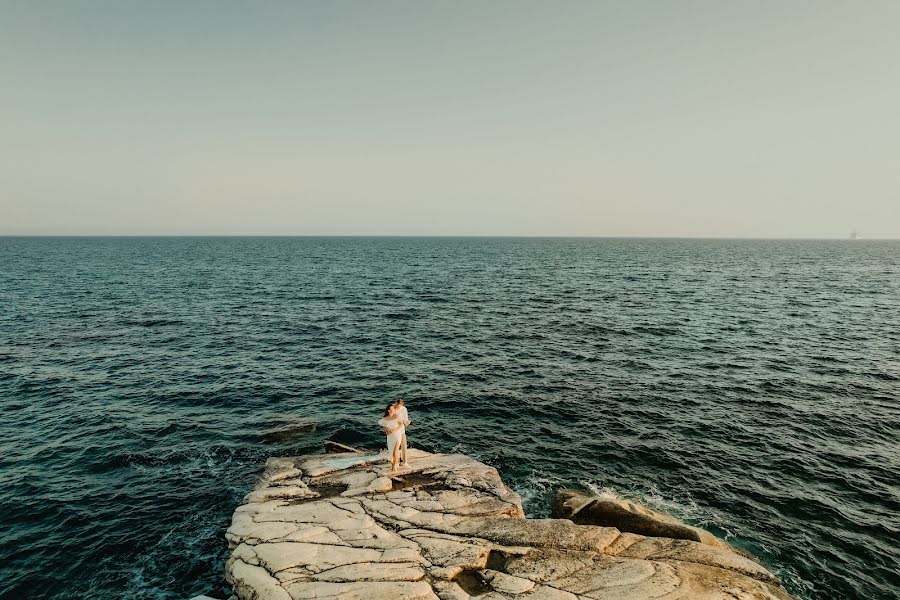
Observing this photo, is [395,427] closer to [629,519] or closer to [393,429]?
[393,429]

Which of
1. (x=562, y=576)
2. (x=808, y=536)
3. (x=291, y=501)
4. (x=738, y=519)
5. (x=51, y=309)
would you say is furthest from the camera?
(x=51, y=309)

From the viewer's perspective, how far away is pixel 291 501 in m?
16.6

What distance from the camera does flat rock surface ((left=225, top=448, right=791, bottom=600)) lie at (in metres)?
11.8

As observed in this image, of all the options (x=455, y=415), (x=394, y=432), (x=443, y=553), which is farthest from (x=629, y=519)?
(x=455, y=415)

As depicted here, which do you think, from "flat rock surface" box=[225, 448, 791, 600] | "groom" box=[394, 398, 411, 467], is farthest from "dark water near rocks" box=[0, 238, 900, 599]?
"groom" box=[394, 398, 411, 467]

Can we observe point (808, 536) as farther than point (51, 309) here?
No

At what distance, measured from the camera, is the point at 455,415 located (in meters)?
29.2

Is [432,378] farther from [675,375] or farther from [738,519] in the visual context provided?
[738,519]

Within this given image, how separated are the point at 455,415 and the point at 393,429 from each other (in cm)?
1169

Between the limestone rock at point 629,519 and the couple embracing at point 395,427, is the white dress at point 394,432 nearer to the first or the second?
the couple embracing at point 395,427

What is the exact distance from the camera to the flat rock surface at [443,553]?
11.8m

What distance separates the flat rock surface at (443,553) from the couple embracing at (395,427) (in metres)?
1.26

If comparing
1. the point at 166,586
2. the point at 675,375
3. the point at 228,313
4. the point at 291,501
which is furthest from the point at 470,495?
the point at 228,313

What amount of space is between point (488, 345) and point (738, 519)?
26421 mm
